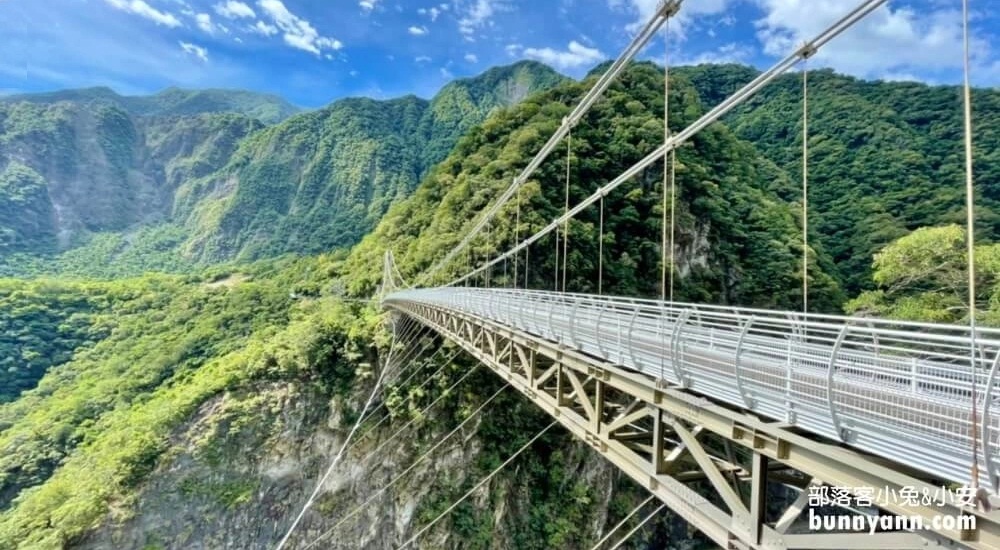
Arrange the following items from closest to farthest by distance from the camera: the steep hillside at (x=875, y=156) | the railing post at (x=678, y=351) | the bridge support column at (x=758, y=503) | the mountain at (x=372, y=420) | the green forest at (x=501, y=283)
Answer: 1. the bridge support column at (x=758, y=503)
2. the railing post at (x=678, y=351)
3. the mountain at (x=372, y=420)
4. the green forest at (x=501, y=283)
5. the steep hillside at (x=875, y=156)

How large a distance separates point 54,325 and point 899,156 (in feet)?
234

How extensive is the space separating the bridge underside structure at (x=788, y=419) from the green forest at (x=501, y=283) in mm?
14476

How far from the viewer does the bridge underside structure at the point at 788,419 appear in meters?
2.71

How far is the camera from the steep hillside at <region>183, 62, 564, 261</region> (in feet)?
293

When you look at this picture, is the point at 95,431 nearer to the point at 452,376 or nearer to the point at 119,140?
the point at 452,376

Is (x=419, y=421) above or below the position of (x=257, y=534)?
above

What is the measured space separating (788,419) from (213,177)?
140199 millimetres

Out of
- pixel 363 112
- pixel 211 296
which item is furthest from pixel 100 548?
pixel 363 112

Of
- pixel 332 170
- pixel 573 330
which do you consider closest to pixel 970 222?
pixel 573 330

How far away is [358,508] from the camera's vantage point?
20.9m

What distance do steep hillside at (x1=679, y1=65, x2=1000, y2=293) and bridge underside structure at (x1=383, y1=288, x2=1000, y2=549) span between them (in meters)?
27.5

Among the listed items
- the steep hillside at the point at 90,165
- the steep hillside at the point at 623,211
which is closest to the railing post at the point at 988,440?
the steep hillside at the point at 623,211

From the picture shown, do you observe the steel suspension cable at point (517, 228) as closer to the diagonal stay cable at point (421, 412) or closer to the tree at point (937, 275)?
the diagonal stay cable at point (421, 412)

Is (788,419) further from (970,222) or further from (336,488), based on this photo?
(336,488)
